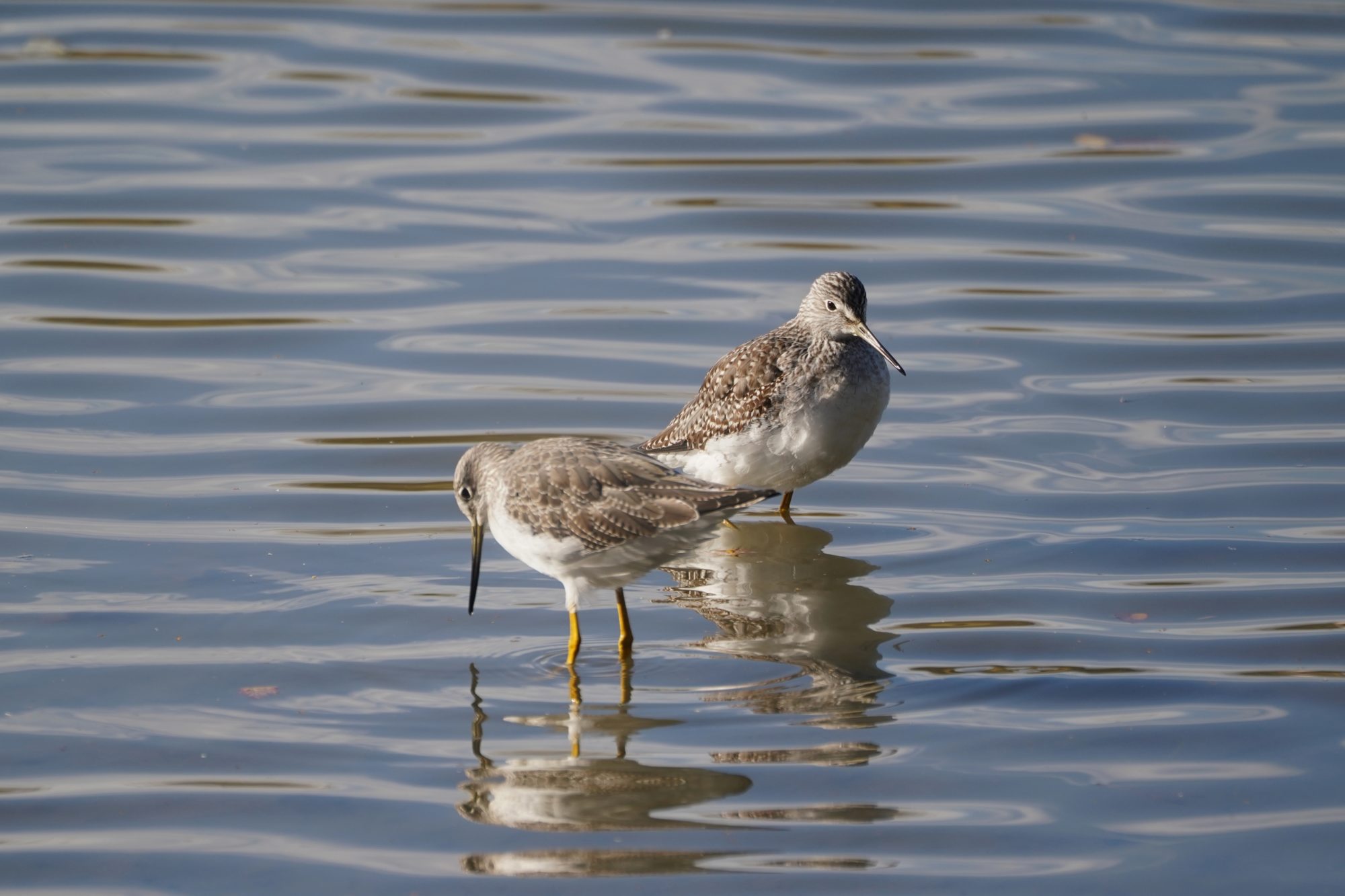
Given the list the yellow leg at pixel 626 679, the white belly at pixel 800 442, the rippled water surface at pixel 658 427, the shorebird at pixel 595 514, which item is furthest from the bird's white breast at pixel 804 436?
the yellow leg at pixel 626 679

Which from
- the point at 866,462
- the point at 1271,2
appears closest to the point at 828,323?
the point at 866,462

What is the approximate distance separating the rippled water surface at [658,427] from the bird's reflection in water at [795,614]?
0.03 meters

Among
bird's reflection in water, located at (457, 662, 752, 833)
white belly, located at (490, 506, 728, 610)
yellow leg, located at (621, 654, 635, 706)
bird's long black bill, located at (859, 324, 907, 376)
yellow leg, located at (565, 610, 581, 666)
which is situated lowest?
bird's reflection in water, located at (457, 662, 752, 833)

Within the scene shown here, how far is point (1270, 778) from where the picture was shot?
6461 mm

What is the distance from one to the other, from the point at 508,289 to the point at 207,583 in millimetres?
5149

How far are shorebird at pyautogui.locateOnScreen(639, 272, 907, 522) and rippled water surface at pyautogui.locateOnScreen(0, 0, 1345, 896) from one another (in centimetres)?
46

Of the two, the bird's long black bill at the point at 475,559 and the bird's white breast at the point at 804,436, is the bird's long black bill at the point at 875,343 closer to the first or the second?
the bird's white breast at the point at 804,436

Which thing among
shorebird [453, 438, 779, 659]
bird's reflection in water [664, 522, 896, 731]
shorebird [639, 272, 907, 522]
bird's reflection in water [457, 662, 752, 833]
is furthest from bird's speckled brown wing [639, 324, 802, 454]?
bird's reflection in water [457, 662, 752, 833]

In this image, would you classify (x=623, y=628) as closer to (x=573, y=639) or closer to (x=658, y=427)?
(x=573, y=639)

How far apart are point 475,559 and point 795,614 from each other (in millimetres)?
1689

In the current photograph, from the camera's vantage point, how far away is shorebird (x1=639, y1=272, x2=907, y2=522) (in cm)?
939

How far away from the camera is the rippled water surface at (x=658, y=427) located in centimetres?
628

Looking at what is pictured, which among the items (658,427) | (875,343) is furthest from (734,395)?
(658,427)

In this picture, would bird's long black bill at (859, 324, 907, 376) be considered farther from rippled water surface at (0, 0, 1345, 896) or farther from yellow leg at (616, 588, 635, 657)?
yellow leg at (616, 588, 635, 657)
